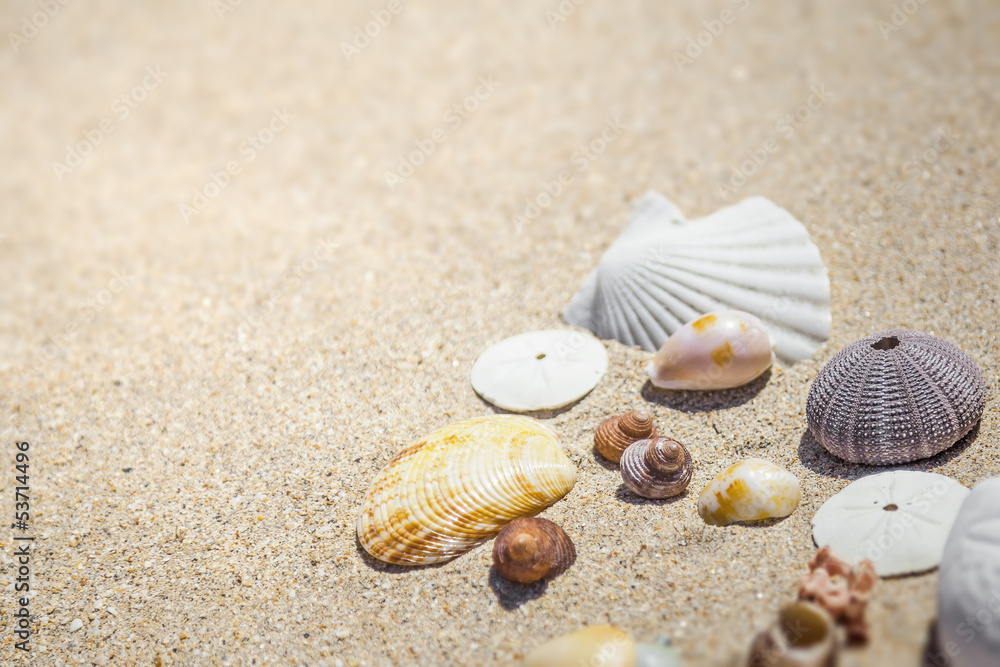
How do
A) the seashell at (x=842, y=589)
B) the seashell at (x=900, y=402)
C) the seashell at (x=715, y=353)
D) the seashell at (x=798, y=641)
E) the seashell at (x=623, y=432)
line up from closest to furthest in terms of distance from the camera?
the seashell at (x=798, y=641) < the seashell at (x=842, y=589) < the seashell at (x=900, y=402) < the seashell at (x=623, y=432) < the seashell at (x=715, y=353)

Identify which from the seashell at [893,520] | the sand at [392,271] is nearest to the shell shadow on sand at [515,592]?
the sand at [392,271]

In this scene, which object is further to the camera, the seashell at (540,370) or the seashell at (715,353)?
the seashell at (540,370)

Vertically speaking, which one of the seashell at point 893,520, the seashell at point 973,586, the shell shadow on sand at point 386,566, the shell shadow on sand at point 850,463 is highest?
the seashell at point 973,586

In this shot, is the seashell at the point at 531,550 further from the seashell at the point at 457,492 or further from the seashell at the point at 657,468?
the seashell at the point at 657,468

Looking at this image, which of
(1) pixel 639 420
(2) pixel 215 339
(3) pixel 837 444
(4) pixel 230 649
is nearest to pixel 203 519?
(4) pixel 230 649

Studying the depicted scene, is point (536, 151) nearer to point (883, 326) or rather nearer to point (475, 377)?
point (475, 377)

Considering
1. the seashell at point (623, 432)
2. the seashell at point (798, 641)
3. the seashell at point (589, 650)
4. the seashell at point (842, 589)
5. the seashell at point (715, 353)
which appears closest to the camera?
the seashell at point (798, 641)

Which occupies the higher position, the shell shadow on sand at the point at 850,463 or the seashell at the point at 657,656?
the shell shadow on sand at the point at 850,463
